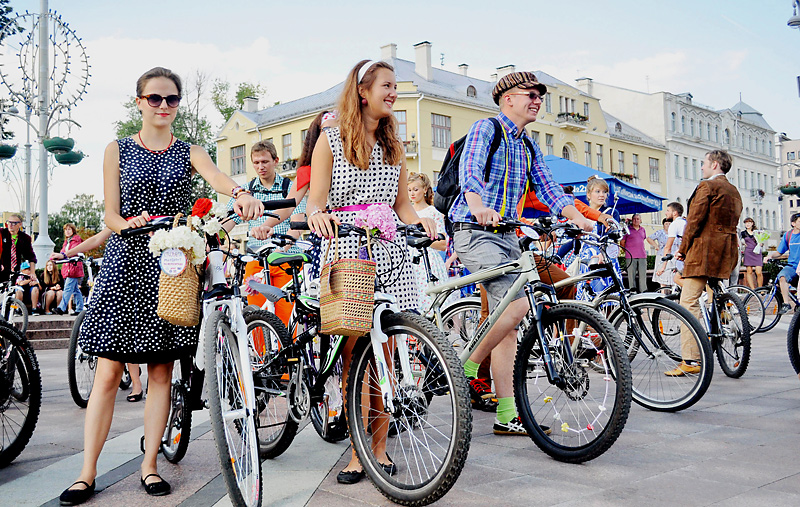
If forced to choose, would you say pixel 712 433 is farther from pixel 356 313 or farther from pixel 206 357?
pixel 206 357

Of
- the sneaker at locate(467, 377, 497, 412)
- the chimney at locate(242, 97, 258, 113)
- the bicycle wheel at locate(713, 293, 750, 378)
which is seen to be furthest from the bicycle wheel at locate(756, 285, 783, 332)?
the chimney at locate(242, 97, 258, 113)

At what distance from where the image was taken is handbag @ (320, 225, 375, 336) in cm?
312

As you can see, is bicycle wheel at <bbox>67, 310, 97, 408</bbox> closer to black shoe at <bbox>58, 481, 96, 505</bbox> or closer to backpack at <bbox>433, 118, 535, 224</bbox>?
black shoe at <bbox>58, 481, 96, 505</bbox>

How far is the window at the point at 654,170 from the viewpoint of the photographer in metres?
58.5

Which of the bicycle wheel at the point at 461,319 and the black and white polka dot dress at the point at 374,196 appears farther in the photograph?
the bicycle wheel at the point at 461,319

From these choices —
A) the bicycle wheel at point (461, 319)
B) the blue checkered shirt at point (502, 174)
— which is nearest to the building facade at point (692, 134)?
the bicycle wheel at point (461, 319)

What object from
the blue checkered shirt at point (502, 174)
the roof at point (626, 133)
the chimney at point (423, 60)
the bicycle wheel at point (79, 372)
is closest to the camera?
the blue checkered shirt at point (502, 174)

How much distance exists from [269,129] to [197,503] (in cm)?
4588

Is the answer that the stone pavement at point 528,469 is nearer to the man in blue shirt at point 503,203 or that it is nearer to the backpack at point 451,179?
the man in blue shirt at point 503,203

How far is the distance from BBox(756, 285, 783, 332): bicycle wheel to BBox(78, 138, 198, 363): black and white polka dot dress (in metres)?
11.0

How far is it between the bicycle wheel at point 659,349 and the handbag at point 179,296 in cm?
319

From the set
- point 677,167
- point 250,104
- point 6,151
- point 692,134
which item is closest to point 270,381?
point 6,151

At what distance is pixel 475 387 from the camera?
5285mm

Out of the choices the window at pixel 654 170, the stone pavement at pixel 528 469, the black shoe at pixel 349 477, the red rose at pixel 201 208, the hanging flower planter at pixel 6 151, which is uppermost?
the window at pixel 654 170
